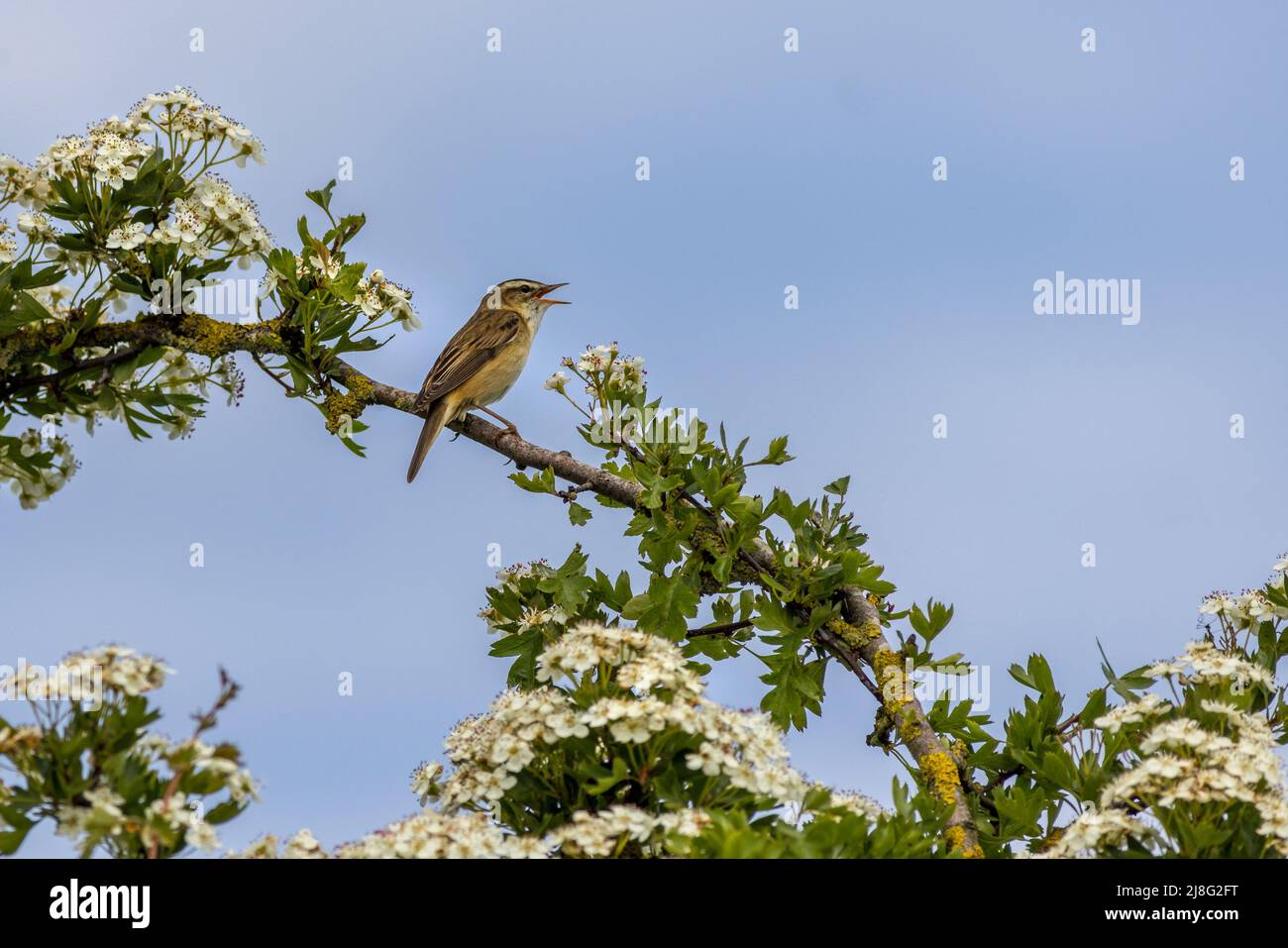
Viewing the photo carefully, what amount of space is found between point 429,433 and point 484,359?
3.55ft

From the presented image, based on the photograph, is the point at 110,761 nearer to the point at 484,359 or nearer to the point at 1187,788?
the point at 1187,788

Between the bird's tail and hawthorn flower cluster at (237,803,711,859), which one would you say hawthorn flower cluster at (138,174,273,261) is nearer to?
the bird's tail

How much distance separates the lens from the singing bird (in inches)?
419

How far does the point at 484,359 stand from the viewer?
11453mm

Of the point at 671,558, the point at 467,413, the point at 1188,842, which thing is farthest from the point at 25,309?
the point at 1188,842

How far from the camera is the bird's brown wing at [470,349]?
10.7 m

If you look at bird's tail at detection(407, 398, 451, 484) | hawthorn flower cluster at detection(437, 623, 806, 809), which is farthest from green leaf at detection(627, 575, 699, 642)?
bird's tail at detection(407, 398, 451, 484)

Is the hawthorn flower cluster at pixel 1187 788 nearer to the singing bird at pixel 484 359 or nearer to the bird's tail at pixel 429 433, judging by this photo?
the singing bird at pixel 484 359

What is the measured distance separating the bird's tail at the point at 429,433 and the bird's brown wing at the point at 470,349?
0.19 meters

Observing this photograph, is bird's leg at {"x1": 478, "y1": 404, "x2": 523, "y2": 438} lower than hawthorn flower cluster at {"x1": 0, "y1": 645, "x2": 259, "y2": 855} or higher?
higher

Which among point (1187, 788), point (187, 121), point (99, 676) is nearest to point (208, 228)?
point (187, 121)
